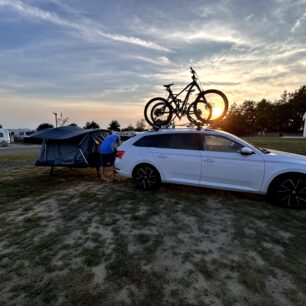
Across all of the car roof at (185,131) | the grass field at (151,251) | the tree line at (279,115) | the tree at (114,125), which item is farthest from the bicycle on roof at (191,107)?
the tree line at (279,115)

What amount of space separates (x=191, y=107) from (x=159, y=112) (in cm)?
104

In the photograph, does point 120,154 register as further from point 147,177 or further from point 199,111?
point 199,111

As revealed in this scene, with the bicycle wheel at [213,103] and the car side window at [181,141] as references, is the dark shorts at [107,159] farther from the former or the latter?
the bicycle wheel at [213,103]

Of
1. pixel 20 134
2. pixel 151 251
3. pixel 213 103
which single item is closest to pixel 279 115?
pixel 20 134

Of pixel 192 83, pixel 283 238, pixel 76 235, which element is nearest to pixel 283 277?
pixel 283 238

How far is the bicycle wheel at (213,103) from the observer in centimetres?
634

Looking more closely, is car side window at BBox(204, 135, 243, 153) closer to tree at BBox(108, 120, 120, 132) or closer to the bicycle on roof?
the bicycle on roof

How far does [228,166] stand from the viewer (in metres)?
5.10

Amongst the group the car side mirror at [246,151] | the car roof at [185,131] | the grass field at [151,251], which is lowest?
the grass field at [151,251]

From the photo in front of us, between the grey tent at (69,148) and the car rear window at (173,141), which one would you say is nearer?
the car rear window at (173,141)

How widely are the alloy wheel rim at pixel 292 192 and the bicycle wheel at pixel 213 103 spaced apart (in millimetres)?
2595

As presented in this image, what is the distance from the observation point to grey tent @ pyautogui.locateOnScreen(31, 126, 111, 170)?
298 inches

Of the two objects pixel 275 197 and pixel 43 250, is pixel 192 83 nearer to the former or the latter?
pixel 275 197

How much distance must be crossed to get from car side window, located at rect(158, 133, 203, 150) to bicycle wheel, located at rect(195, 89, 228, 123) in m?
1.20
